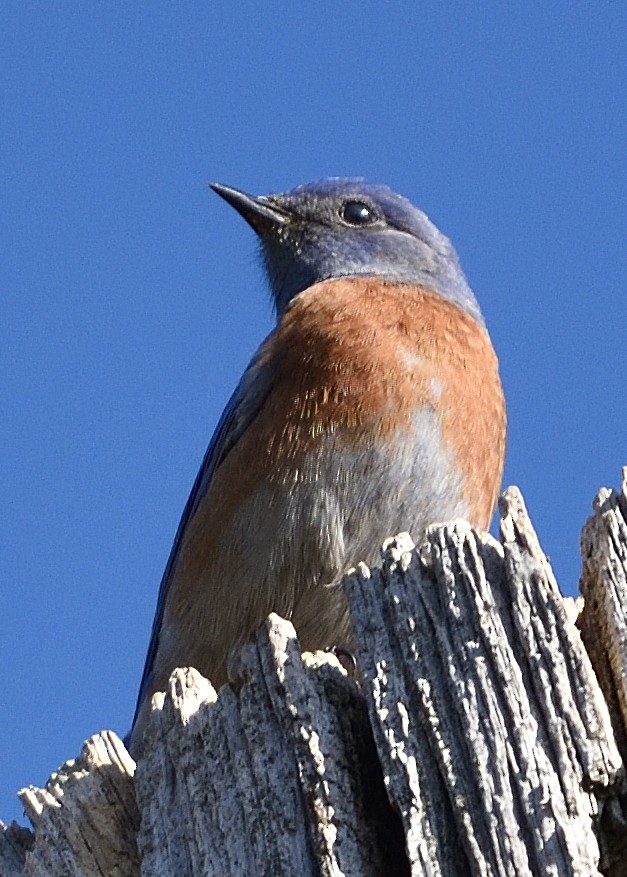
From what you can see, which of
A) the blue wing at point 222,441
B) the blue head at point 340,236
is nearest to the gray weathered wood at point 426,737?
the blue wing at point 222,441

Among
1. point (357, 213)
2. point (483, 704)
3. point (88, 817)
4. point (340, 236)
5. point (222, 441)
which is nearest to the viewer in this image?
point (483, 704)

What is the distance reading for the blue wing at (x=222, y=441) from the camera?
6.86 m

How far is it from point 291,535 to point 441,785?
2.84 metres

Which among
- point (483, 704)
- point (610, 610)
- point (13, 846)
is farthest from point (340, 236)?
point (483, 704)

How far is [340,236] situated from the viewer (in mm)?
8711

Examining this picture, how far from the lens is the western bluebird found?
632cm

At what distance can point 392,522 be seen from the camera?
20.9ft

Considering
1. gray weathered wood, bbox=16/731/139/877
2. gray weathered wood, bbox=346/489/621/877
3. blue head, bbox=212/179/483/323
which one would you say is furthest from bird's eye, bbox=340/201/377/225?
gray weathered wood, bbox=346/489/621/877

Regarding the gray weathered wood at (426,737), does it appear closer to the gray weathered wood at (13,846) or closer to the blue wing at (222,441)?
the gray weathered wood at (13,846)

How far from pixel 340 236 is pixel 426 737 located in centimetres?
543

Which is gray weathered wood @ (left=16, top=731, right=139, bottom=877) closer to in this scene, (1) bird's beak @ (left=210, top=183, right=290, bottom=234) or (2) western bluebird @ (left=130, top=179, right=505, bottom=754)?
(2) western bluebird @ (left=130, top=179, right=505, bottom=754)

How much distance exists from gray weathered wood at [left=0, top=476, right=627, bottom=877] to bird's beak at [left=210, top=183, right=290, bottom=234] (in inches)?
197

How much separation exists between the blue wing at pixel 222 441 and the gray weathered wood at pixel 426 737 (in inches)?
107

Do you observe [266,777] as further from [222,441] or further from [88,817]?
[222,441]
